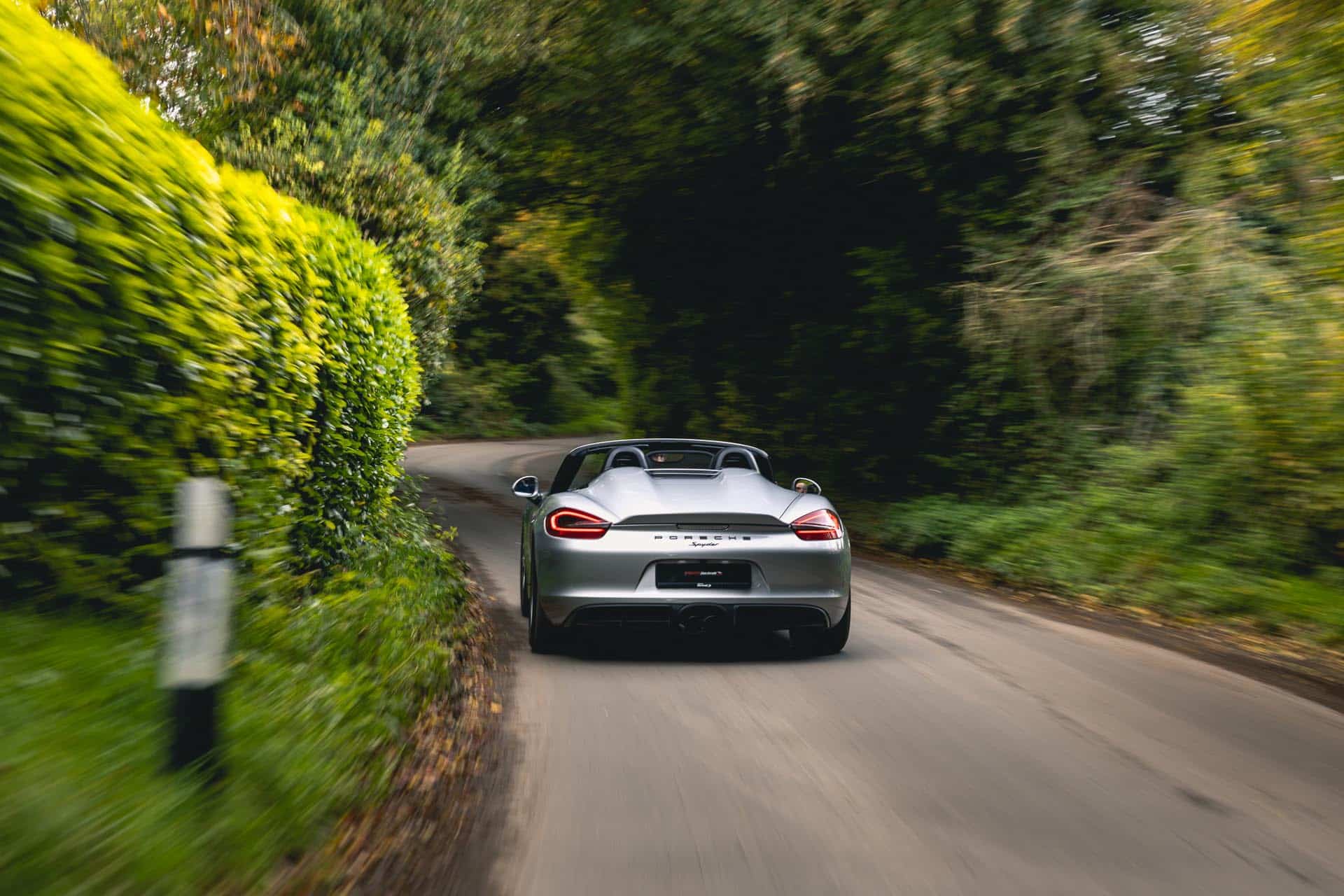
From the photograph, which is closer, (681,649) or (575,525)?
(575,525)

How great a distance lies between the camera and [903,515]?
1385 cm

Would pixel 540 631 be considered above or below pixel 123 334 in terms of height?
below

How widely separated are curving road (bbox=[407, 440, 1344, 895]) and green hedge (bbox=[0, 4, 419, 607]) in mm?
1839

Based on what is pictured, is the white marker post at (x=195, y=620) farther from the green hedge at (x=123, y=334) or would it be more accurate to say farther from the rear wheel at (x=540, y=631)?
the rear wheel at (x=540, y=631)

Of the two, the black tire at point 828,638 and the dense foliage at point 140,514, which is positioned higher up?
the dense foliage at point 140,514

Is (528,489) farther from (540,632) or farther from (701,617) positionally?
(701,617)

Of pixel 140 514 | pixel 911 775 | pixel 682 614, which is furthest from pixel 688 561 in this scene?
pixel 140 514

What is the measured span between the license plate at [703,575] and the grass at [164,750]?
1553 millimetres

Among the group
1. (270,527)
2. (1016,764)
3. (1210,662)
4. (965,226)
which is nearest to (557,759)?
(1016,764)

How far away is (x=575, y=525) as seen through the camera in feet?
22.2

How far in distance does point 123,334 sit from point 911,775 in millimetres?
3593

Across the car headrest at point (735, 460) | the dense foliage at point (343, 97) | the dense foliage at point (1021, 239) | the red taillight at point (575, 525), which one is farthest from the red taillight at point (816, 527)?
the dense foliage at point (343, 97)

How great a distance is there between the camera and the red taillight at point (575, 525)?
6.71 meters

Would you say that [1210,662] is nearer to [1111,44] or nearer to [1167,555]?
[1167,555]
